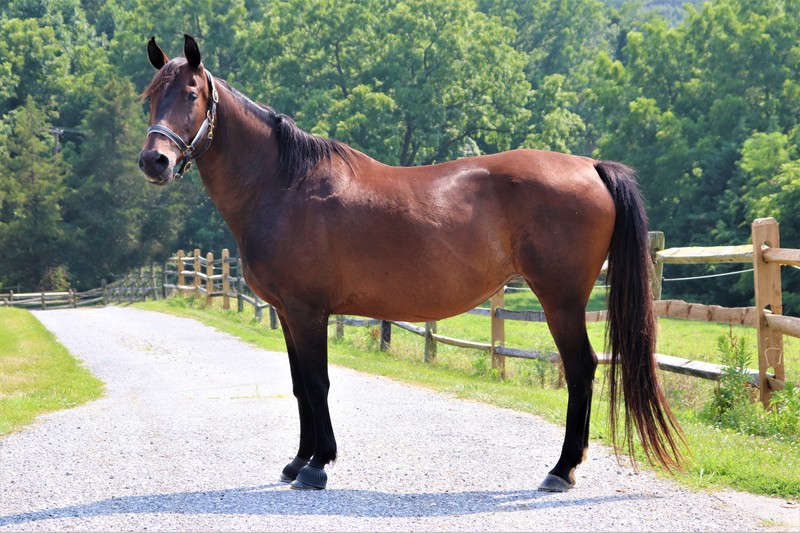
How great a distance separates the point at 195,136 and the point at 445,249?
1659 millimetres

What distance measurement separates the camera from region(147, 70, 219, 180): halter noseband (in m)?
5.03

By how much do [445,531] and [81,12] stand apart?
194 feet

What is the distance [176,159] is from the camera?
16.5 feet

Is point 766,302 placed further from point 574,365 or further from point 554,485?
point 554,485

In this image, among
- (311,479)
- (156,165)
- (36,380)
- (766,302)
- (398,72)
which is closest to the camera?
(156,165)

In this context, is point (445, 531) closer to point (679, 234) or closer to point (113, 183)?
point (679, 234)

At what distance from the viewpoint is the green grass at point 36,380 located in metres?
8.61

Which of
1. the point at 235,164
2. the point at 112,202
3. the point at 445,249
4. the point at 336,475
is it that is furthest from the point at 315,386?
the point at 112,202

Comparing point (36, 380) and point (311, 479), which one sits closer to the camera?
point (311, 479)

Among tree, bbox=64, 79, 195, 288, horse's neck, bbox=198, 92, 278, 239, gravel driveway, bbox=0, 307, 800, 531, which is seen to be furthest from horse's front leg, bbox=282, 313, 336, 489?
tree, bbox=64, 79, 195, 288

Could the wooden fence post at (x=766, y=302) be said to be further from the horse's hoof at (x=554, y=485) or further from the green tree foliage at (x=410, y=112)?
the green tree foliage at (x=410, y=112)

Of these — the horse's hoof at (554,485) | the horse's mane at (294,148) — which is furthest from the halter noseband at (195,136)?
the horse's hoof at (554,485)

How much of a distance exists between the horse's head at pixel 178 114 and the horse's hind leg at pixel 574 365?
7.53ft

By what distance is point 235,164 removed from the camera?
545 centimetres
